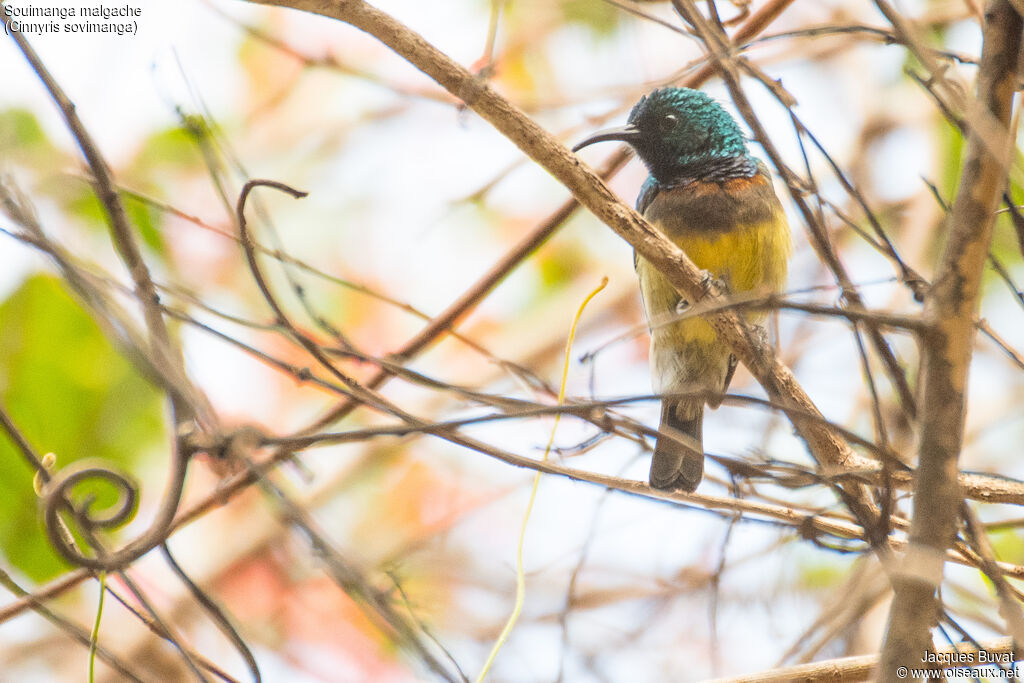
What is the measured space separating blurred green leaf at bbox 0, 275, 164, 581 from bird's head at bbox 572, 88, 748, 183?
171cm

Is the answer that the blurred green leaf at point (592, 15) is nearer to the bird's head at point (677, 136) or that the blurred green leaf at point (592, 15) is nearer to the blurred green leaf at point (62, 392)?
the bird's head at point (677, 136)

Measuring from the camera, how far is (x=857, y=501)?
166 centimetres

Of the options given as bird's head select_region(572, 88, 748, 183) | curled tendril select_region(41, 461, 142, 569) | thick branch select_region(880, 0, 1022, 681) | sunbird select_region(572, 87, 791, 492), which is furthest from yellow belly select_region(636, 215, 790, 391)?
curled tendril select_region(41, 461, 142, 569)

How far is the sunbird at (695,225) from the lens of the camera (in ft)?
9.73

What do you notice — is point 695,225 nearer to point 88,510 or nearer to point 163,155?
point 88,510

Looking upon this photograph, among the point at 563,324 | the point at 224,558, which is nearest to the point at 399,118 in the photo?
the point at 563,324

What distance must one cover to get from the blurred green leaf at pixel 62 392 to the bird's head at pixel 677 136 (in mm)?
1706

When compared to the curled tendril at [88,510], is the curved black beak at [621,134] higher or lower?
higher

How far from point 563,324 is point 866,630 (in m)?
1.74

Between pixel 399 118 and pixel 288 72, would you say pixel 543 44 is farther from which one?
pixel 288 72

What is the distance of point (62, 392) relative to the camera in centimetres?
272

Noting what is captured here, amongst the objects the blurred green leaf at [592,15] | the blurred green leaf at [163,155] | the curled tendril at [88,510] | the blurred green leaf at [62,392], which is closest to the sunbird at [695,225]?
the blurred green leaf at [592,15]

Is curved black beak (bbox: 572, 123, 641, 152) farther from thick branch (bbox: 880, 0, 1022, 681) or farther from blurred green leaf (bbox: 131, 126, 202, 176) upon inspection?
thick branch (bbox: 880, 0, 1022, 681)

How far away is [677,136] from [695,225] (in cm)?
44
